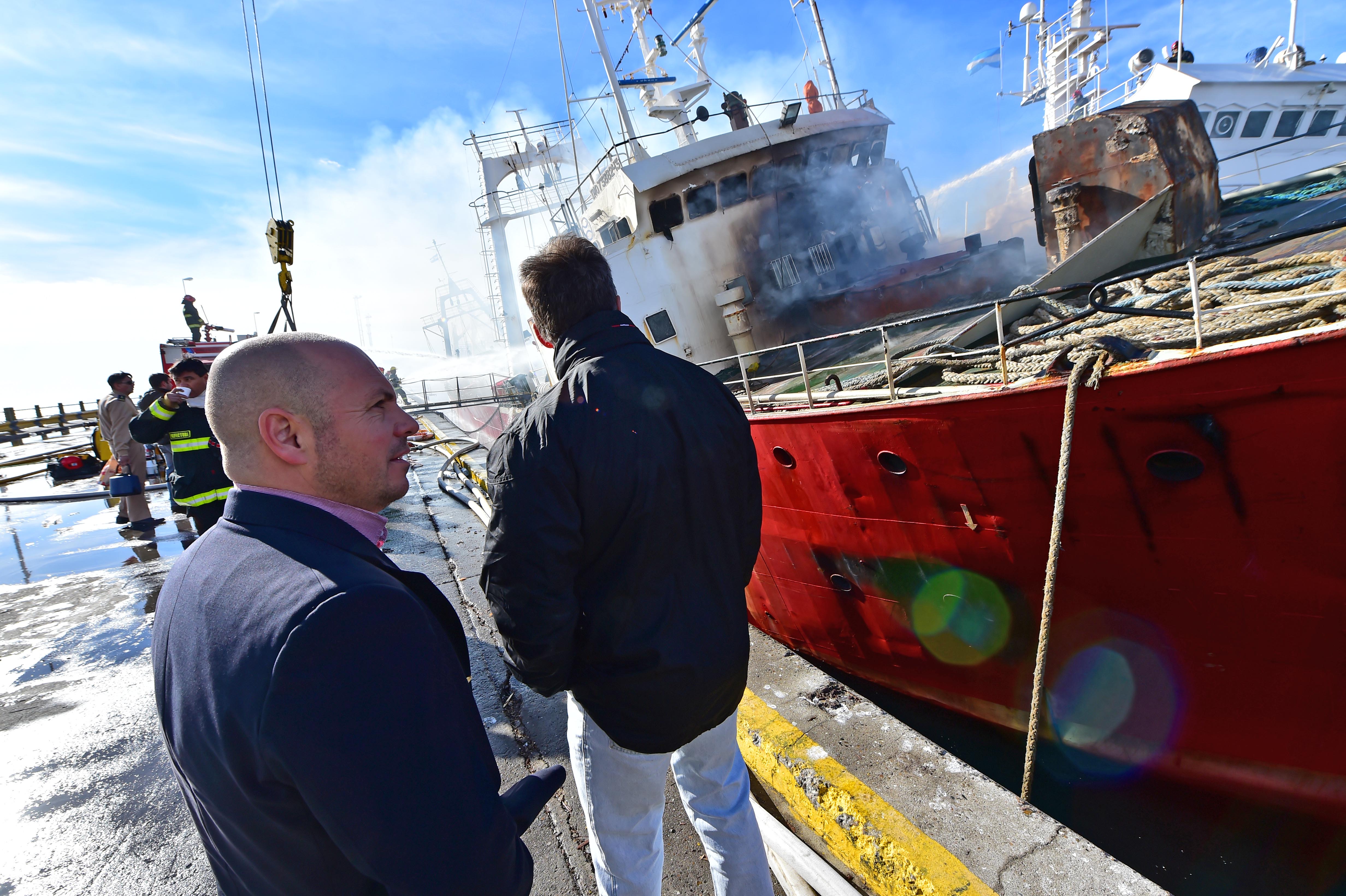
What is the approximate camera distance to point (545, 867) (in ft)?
8.29

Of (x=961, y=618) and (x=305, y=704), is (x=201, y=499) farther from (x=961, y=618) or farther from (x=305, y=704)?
(x=961, y=618)

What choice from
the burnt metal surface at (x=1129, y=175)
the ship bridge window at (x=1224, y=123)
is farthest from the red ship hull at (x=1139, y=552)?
the ship bridge window at (x=1224, y=123)

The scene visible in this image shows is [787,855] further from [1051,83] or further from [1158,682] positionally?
[1051,83]

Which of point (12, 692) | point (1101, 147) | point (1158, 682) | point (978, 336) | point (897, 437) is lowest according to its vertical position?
point (1158, 682)

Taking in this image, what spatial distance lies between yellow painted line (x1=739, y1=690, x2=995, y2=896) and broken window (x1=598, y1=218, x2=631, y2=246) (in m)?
7.61

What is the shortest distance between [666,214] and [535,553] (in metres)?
8.13

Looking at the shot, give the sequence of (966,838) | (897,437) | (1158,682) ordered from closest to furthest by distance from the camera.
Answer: (966,838) < (1158,682) < (897,437)

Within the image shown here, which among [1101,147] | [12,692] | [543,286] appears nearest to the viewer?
[543,286]

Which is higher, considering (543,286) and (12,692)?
(543,286)

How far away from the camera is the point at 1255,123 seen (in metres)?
16.6

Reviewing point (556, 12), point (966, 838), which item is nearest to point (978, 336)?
point (966, 838)

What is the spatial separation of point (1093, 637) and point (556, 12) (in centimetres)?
1287

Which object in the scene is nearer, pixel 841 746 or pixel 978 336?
pixel 841 746

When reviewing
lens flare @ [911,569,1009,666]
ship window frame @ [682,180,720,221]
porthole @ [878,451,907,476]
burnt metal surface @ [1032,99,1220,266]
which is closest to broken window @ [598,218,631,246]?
ship window frame @ [682,180,720,221]
